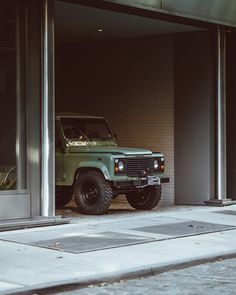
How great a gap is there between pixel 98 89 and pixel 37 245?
30.2ft

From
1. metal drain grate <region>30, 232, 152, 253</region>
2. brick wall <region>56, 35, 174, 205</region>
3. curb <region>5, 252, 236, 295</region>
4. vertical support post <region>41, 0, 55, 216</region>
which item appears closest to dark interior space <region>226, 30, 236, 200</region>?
brick wall <region>56, 35, 174, 205</region>

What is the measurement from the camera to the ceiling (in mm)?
15984

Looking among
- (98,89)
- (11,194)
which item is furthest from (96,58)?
(11,194)

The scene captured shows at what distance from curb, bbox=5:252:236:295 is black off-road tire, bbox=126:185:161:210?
6300 millimetres

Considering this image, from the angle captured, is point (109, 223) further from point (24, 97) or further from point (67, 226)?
point (24, 97)

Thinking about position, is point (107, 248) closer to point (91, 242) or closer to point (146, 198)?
point (91, 242)

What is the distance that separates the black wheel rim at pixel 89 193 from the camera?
16.2m

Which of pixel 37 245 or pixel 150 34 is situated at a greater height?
pixel 150 34

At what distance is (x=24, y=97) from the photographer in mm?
14188

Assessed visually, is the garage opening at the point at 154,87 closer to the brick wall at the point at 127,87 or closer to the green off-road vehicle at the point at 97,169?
the brick wall at the point at 127,87

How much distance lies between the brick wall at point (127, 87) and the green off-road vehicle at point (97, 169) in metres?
1.73

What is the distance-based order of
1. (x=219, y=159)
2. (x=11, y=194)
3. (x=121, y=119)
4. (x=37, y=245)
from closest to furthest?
(x=37, y=245) → (x=11, y=194) → (x=219, y=159) → (x=121, y=119)

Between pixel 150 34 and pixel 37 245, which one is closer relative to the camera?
pixel 37 245

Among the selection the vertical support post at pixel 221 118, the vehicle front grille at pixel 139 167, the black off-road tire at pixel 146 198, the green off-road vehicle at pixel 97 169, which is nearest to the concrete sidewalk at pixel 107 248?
the green off-road vehicle at pixel 97 169
